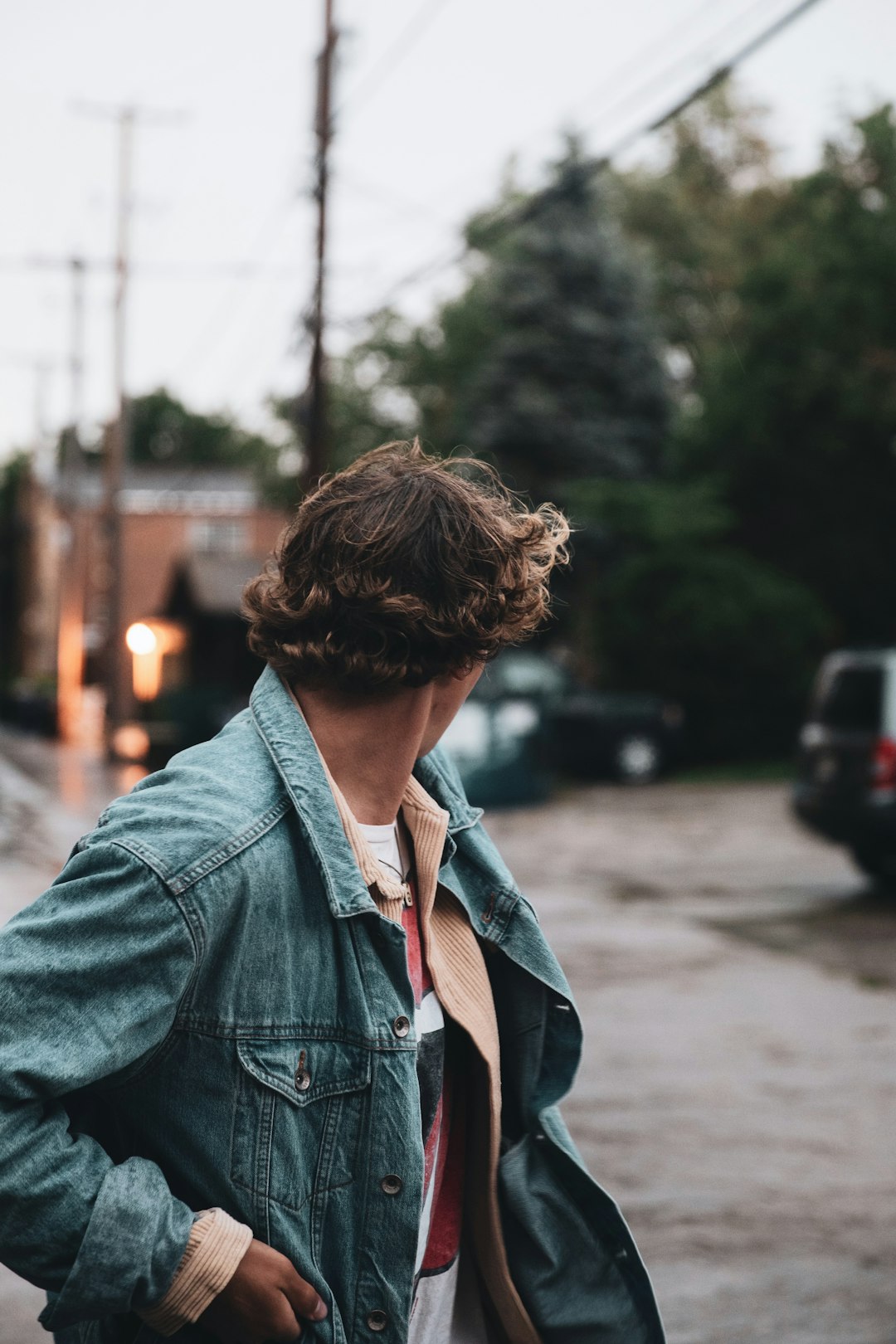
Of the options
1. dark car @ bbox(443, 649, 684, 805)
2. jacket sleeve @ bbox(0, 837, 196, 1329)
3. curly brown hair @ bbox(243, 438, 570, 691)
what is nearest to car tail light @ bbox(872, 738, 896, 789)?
dark car @ bbox(443, 649, 684, 805)

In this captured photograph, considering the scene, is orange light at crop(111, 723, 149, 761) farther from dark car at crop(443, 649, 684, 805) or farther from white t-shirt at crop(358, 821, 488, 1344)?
white t-shirt at crop(358, 821, 488, 1344)

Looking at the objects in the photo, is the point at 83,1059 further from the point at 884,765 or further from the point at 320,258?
the point at 320,258

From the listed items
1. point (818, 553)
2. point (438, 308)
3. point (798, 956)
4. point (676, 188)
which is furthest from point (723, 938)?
point (676, 188)

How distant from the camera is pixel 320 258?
56.1 feet

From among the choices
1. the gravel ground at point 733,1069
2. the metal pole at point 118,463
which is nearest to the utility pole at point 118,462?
the metal pole at point 118,463

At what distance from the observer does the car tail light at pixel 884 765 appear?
1078cm

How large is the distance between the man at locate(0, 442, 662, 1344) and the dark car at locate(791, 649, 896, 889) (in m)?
9.34

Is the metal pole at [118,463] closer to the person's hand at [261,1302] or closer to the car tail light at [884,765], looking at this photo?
the car tail light at [884,765]

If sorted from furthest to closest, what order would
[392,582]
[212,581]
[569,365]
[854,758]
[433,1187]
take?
[212,581], [569,365], [854,758], [433,1187], [392,582]

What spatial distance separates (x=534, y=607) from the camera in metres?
1.84

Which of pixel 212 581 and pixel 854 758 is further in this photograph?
pixel 212 581

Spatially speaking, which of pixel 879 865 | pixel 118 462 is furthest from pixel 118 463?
pixel 879 865

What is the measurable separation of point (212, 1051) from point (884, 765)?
9.90 metres

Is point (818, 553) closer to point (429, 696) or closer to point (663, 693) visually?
point (663, 693)
